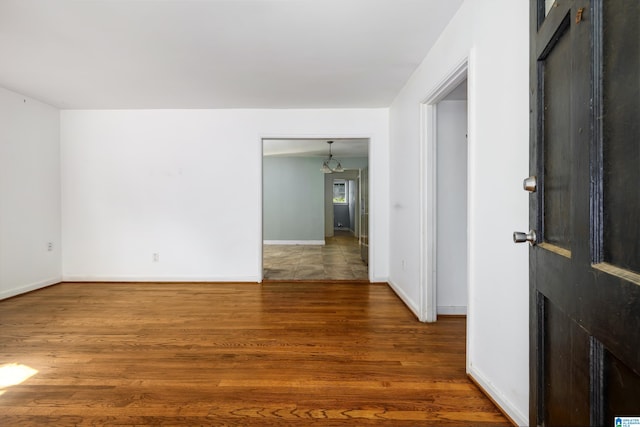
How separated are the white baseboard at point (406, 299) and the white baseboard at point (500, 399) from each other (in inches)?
40.1

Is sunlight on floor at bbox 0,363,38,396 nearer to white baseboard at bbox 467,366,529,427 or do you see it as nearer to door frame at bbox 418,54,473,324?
white baseboard at bbox 467,366,529,427

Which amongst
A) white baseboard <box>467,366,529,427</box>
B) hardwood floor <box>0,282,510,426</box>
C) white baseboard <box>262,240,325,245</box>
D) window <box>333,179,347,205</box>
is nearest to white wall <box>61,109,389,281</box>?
hardwood floor <box>0,282,510,426</box>

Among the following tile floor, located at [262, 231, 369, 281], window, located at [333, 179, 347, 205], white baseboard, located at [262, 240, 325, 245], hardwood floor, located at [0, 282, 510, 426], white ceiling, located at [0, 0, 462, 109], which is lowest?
hardwood floor, located at [0, 282, 510, 426]

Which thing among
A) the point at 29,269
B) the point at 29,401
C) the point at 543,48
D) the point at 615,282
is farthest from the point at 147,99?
the point at 615,282

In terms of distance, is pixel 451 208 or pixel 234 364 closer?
pixel 234 364

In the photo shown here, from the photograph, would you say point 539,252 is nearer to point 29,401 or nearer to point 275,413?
point 275,413

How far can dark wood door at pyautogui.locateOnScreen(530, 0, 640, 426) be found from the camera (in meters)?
0.60

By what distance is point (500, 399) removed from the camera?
1.62m

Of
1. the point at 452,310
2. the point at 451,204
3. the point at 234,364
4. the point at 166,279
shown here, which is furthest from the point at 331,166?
the point at 234,364

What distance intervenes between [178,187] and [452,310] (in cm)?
364

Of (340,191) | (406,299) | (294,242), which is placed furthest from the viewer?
(340,191)

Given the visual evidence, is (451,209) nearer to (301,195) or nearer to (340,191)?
(301,195)

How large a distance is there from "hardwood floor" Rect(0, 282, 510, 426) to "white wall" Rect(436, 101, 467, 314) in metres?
0.34

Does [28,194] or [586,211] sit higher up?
[28,194]
